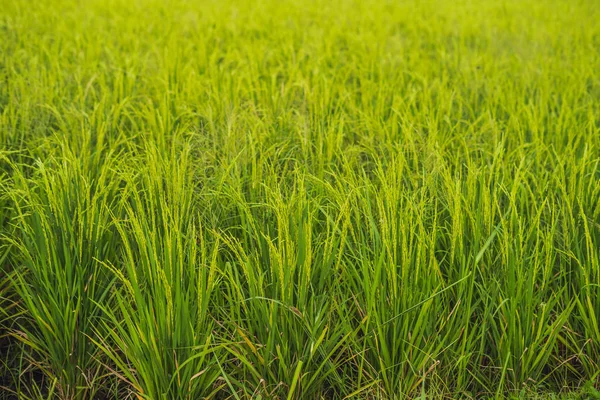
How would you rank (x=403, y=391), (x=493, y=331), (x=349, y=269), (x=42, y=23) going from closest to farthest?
(x=403, y=391), (x=493, y=331), (x=349, y=269), (x=42, y=23)

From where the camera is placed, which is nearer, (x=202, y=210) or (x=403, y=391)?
(x=403, y=391)

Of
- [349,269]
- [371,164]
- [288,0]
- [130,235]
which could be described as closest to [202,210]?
[130,235]

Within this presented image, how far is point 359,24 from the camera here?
5.35 metres

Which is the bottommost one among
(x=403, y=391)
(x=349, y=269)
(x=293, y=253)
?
(x=403, y=391)

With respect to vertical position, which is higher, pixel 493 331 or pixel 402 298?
pixel 402 298

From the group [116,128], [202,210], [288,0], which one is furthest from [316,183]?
[288,0]

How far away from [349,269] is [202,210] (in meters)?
0.58

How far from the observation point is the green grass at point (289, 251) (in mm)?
1713

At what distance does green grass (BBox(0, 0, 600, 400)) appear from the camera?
1.71m

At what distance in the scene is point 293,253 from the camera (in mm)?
1774

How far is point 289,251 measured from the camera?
68.0 inches

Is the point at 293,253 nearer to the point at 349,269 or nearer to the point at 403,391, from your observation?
the point at 349,269

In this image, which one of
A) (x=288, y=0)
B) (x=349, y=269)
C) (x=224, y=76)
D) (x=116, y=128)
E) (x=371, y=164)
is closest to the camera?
(x=349, y=269)

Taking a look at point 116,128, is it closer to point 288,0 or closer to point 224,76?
point 224,76
